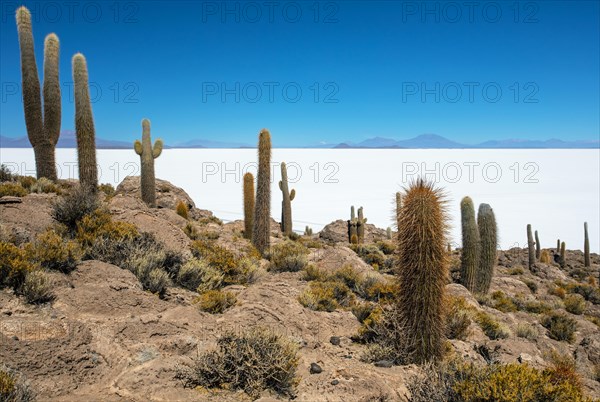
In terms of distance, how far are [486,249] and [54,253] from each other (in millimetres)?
14974

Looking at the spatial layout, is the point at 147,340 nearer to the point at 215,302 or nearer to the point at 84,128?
the point at 215,302

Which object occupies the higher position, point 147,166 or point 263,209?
point 147,166

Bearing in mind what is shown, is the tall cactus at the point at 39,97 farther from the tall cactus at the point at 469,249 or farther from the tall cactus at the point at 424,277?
the tall cactus at the point at 469,249

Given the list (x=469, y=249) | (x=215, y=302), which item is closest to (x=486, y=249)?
(x=469, y=249)

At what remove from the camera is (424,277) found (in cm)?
570

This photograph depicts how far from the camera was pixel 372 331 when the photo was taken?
→ 6438mm

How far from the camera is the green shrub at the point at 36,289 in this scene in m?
5.26

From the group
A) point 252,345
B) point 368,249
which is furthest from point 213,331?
point 368,249

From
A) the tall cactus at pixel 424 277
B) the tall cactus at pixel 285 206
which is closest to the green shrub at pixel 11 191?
the tall cactus at pixel 424 277

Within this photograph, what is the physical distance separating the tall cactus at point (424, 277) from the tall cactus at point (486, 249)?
10531 millimetres

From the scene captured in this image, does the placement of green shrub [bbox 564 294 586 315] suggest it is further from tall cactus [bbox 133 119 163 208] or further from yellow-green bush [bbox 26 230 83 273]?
tall cactus [bbox 133 119 163 208]

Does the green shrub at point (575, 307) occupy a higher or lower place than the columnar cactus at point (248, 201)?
lower

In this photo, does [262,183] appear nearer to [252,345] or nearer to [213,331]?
[213,331]

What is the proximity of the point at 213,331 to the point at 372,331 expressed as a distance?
2590mm
